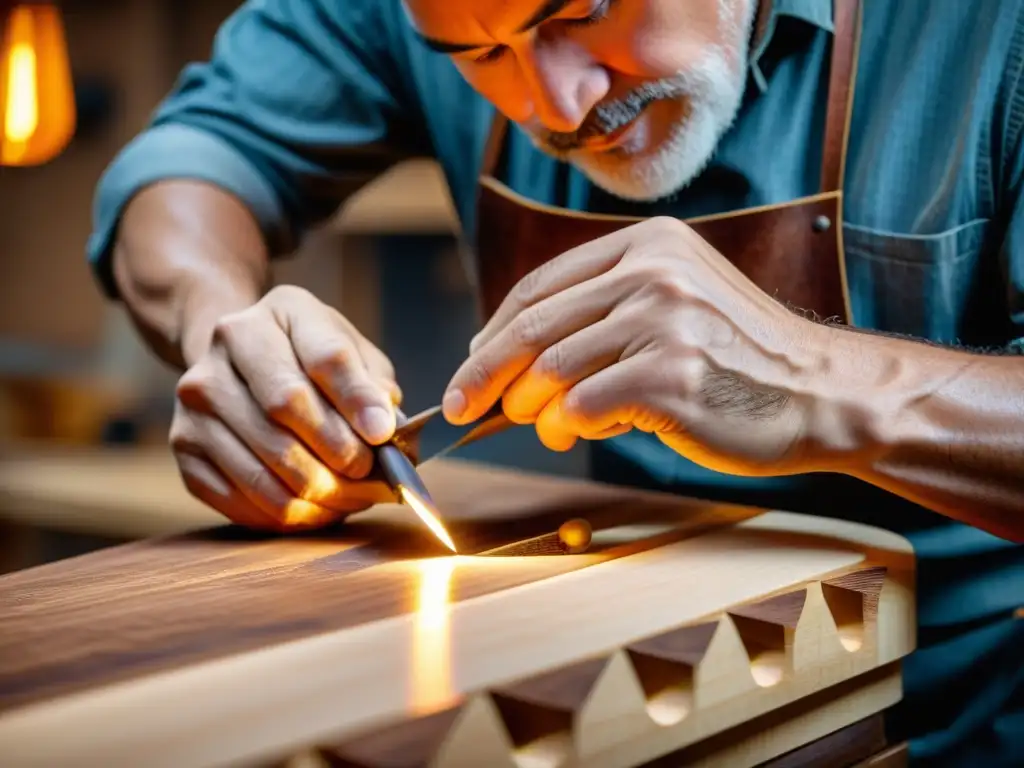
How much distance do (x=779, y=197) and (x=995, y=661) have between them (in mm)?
627

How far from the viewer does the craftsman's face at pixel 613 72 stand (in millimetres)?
1173

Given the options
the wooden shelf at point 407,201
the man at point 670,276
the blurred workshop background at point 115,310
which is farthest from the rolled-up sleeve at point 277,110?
the wooden shelf at point 407,201

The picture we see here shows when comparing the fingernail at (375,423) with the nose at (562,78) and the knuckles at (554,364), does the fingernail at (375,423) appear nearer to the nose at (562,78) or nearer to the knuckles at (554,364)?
the knuckles at (554,364)

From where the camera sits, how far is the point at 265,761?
58 cm

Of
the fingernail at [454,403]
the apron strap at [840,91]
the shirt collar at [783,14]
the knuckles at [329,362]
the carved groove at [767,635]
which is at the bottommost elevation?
the carved groove at [767,635]

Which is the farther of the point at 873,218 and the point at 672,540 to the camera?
the point at 873,218

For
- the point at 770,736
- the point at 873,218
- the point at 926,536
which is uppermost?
the point at 873,218

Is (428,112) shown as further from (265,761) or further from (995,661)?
(265,761)

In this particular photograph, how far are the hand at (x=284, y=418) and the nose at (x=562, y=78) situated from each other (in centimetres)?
35

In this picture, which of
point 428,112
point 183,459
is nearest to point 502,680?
point 183,459

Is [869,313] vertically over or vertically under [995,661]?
over

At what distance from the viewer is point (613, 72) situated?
1.25 meters

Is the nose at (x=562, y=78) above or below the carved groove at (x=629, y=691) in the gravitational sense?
above

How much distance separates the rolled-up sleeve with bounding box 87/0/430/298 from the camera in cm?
171
